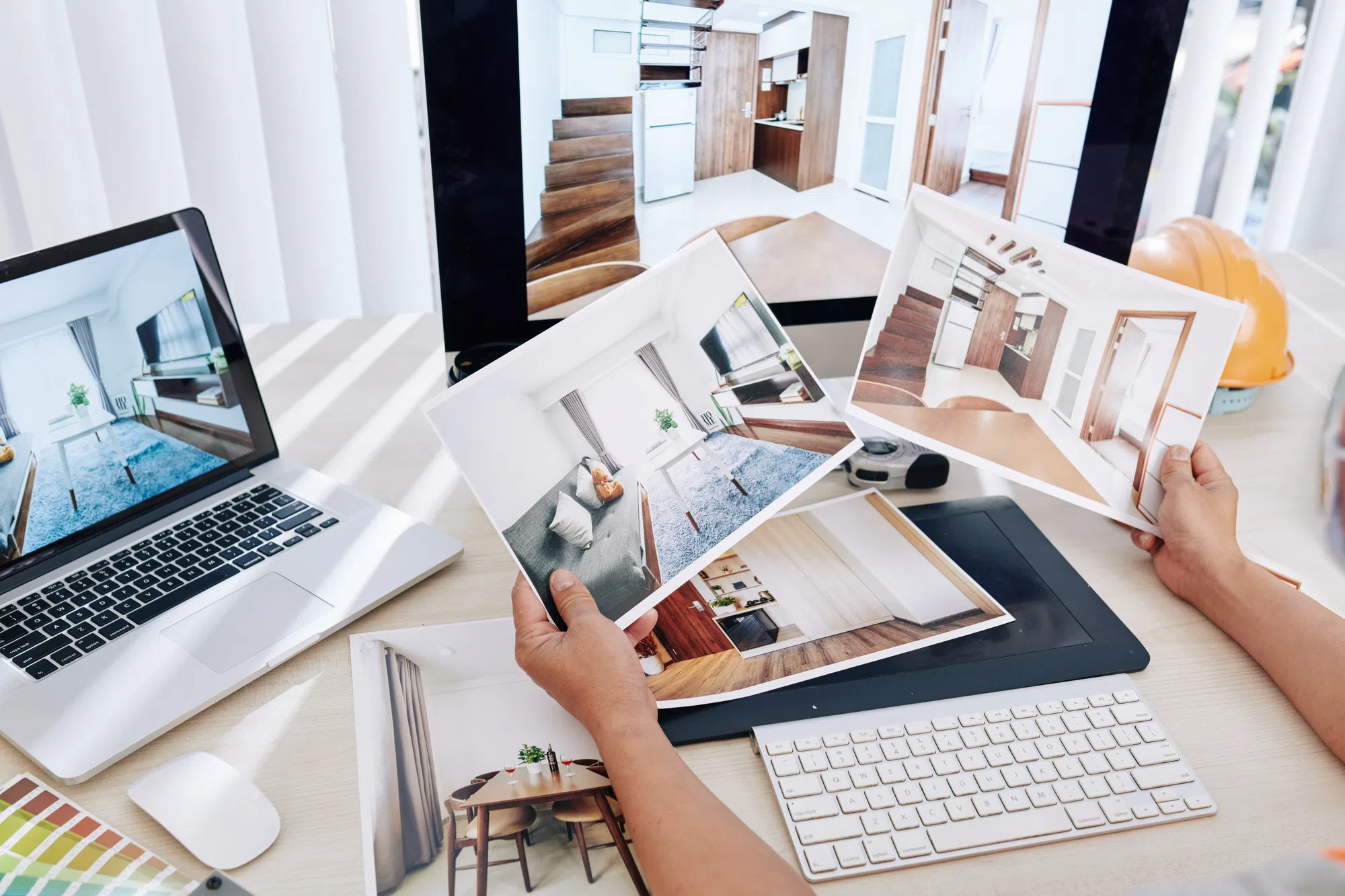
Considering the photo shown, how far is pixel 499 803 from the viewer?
0.49m

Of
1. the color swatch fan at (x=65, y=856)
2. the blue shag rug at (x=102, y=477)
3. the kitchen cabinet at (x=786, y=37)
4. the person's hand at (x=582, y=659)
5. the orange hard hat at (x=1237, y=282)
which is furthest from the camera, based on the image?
the orange hard hat at (x=1237, y=282)

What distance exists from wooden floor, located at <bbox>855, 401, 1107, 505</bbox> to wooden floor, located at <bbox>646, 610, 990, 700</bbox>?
173 mm

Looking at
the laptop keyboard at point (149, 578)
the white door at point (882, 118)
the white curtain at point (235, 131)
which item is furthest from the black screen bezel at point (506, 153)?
the white curtain at point (235, 131)

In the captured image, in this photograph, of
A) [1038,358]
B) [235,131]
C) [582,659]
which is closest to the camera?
[582,659]

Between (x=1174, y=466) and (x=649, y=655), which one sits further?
(x=1174, y=466)

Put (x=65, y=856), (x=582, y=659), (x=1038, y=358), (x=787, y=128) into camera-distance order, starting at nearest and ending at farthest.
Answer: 1. (x=65, y=856)
2. (x=582, y=659)
3. (x=1038, y=358)
4. (x=787, y=128)

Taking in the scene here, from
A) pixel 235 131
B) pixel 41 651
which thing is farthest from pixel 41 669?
pixel 235 131

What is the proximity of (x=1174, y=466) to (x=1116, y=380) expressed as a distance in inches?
3.6

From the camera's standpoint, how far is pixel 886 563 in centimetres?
71

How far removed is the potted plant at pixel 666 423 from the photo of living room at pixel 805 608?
0.12m

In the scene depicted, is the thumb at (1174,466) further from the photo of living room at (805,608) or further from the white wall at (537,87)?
the white wall at (537,87)

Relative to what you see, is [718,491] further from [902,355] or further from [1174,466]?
[1174,466]

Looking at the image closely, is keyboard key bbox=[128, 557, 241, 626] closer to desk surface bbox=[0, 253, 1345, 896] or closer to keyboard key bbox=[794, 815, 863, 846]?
desk surface bbox=[0, 253, 1345, 896]

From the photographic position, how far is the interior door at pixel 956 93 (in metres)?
0.86
